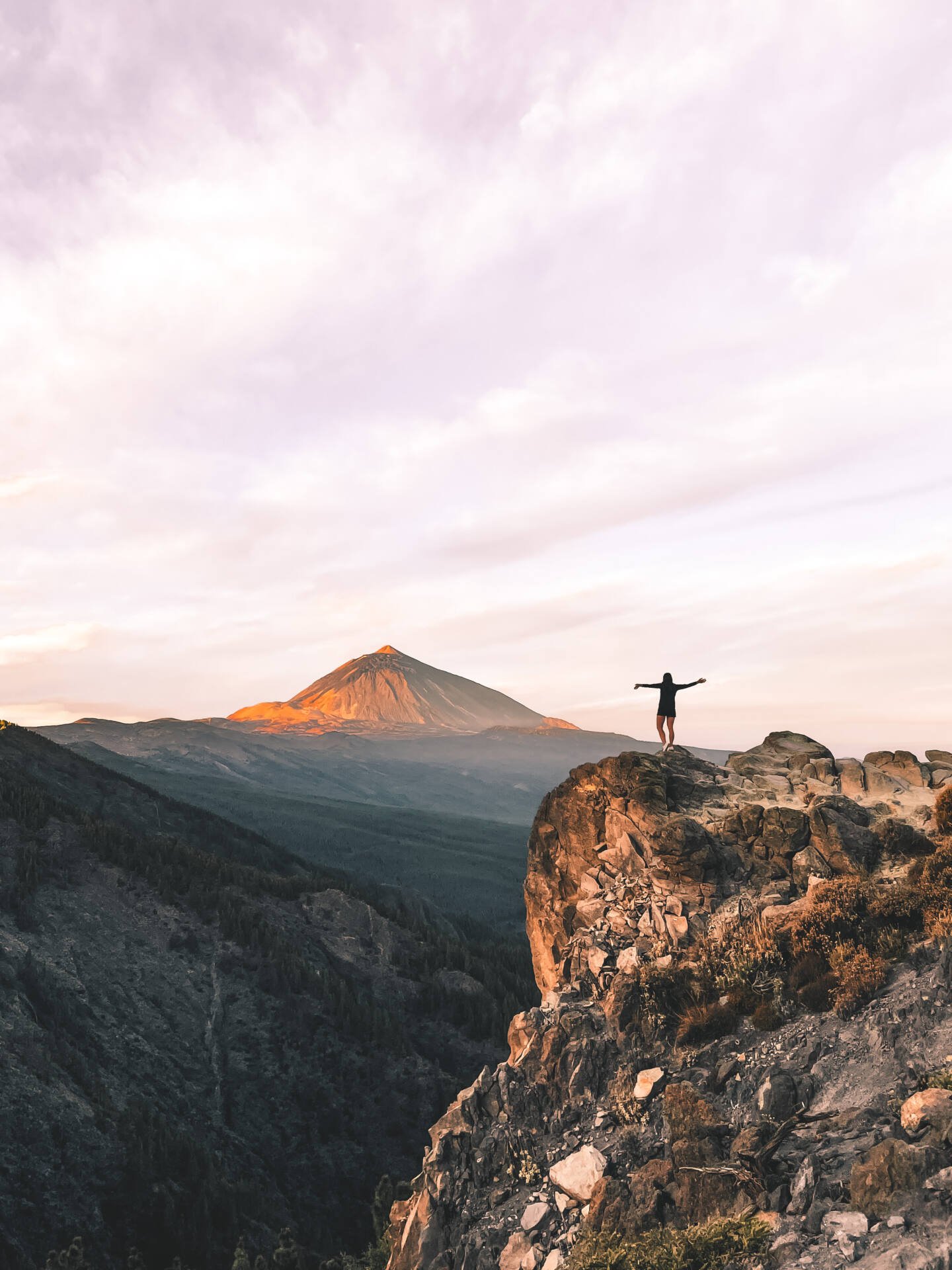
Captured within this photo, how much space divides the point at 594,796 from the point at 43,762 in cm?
12033

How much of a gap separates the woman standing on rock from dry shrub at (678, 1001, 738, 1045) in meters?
11.0

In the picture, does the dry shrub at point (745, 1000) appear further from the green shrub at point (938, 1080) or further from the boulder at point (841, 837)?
the boulder at point (841, 837)

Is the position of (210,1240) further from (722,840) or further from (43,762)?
(43,762)

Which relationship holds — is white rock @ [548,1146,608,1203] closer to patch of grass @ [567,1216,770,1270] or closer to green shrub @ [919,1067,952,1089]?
patch of grass @ [567,1216,770,1270]

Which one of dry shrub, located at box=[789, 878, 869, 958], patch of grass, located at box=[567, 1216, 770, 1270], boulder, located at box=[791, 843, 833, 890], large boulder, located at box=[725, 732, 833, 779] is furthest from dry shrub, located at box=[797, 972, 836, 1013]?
large boulder, located at box=[725, 732, 833, 779]

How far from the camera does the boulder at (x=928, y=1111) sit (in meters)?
10.9

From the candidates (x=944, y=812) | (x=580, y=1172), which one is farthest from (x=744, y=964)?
(x=944, y=812)

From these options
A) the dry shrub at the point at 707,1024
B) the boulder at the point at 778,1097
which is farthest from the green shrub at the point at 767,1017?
the boulder at the point at 778,1097

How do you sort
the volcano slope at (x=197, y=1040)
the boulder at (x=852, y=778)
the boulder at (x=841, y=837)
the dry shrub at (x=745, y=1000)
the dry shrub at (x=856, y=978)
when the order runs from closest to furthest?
the dry shrub at (x=856, y=978) → the dry shrub at (x=745, y=1000) → the boulder at (x=841, y=837) → the boulder at (x=852, y=778) → the volcano slope at (x=197, y=1040)

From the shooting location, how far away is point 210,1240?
47656mm

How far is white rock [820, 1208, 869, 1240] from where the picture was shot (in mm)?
10094

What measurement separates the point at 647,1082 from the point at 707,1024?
1802 millimetres

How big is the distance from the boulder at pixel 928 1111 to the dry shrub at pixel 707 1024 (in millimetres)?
4524

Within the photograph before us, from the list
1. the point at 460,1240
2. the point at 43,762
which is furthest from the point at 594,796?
the point at 43,762
